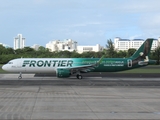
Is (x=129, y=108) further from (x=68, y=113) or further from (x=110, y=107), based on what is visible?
(x=68, y=113)

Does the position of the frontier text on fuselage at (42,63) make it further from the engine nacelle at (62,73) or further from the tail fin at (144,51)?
the tail fin at (144,51)

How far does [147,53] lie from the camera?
4569 cm

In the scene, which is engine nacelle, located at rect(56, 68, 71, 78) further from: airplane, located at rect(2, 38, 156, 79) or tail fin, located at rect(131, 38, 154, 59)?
tail fin, located at rect(131, 38, 154, 59)

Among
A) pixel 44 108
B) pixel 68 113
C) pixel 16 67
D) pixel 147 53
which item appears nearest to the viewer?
pixel 68 113

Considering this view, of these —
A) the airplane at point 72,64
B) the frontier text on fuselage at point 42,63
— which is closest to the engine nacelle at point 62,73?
the airplane at point 72,64

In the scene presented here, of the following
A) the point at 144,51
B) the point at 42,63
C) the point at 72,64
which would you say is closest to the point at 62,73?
the point at 72,64

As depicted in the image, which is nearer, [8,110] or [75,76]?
[8,110]

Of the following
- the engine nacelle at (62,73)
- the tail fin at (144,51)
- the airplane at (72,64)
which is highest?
the tail fin at (144,51)

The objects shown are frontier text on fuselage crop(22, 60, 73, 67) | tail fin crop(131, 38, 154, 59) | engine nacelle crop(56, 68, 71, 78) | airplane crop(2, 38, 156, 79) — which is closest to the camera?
engine nacelle crop(56, 68, 71, 78)

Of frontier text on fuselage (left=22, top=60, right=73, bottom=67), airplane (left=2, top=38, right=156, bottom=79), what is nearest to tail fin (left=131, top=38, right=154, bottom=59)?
airplane (left=2, top=38, right=156, bottom=79)

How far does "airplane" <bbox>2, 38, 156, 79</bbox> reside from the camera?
42969 millimetres

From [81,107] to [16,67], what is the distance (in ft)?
93.7

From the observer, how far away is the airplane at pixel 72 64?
141 feet

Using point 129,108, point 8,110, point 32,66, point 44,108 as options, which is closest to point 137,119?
point 129,108
